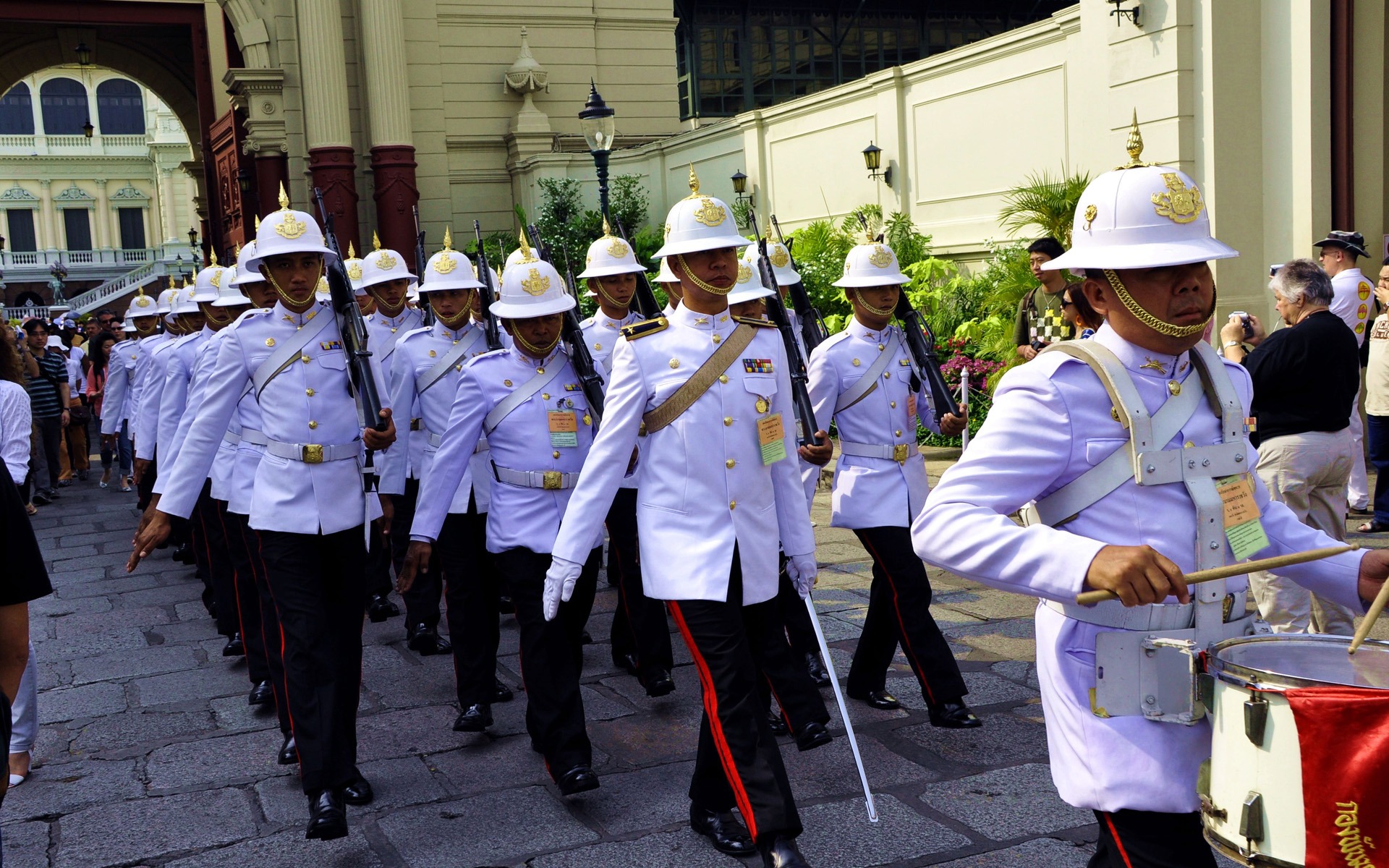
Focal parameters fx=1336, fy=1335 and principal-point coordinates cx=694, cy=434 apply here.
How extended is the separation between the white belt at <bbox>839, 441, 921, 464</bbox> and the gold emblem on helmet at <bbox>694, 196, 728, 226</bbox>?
5.71ft

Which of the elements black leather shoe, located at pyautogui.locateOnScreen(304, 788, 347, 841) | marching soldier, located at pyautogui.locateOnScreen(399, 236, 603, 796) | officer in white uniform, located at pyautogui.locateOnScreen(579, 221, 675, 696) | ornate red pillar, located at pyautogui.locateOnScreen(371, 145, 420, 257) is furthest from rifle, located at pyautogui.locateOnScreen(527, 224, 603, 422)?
ornate red pillar, located at pyautogui.locateOnScreen(371, 145, 420, 257)

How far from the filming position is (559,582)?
4.34 meters

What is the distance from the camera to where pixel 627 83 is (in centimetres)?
2666

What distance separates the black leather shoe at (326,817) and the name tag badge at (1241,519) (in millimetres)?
3193

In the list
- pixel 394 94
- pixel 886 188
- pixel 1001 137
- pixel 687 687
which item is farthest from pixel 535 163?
pixel 687 687

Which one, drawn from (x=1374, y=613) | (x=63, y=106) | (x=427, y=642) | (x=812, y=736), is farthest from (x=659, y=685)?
(x=63, y=106)

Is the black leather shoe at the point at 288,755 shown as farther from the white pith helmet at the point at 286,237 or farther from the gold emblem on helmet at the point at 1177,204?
the gold emblem on helmet at the point at 1177,204

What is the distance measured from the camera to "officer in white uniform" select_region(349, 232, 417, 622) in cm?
784

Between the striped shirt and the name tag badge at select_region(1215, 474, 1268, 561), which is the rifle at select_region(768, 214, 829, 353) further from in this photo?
the striped shirt

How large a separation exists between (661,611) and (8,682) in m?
3.69

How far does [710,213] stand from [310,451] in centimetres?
191

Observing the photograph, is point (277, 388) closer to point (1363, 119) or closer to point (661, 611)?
point (661, 611)

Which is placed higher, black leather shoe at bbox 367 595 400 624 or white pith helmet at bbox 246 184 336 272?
white pith helmet at bbox 246 184 336 272

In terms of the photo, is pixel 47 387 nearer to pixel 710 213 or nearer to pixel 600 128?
pixel 600 128
